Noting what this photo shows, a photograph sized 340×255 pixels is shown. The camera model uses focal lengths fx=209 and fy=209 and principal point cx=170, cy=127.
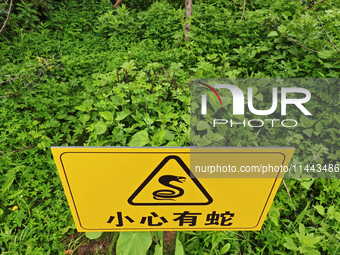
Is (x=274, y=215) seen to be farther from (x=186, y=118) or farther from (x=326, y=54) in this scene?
(x=326, y=54)

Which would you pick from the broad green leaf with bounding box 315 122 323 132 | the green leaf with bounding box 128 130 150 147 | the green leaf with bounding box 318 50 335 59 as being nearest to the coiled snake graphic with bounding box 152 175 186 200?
the green leaf with bounding box 128 130 150 147

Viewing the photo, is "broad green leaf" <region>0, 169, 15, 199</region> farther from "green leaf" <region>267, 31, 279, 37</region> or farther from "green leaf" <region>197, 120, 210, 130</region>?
"green leaf" <region>267, 31, 279, 37</region>

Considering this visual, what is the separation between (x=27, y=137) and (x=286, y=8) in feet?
17.0

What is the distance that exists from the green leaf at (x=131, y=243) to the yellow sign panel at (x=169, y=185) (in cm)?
18

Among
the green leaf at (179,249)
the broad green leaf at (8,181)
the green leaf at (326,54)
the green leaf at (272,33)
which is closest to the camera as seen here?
the green leaf at (179,249)

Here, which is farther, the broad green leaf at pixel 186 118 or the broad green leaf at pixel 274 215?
the broad green leaf at pixel 186 118

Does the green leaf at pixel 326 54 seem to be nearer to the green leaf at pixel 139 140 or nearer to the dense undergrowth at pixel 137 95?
the dense undergrowth at pixel 137 95

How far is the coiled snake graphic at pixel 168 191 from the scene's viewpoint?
1164 mm

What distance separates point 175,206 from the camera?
49.1 inches

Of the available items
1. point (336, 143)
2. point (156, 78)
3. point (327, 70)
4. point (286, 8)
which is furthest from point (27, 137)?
point (286, 8)

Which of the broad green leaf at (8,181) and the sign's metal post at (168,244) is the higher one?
the broad green leaf at (8,181)

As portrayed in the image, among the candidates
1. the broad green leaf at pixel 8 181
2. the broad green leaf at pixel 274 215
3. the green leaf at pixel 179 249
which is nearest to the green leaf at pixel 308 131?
the broad green leaf at pixel 274 215

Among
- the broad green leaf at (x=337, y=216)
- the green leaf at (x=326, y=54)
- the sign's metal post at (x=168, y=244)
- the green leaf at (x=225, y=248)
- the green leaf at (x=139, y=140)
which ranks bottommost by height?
the sign's metal post at (x=168, y=244)

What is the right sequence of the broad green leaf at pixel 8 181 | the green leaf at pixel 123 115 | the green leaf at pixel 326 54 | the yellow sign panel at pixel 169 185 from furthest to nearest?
the green leaf at pixel 326 54, the green leaf at pixel 123 115, the broad green leaf at pixel 8 181, the yellow sign panel at pixel 169 185
